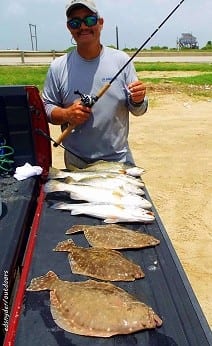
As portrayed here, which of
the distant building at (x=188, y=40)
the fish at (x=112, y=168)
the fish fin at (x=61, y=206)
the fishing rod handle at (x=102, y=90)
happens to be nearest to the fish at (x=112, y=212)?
the fish fin at (x=61, y=206)

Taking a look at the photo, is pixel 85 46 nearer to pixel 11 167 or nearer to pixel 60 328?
pixel 11 167

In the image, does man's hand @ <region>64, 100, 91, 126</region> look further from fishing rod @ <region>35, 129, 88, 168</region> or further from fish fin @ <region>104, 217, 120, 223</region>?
fish fin @ <region>104, 217, 120, 223</region>

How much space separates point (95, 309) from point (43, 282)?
38 centimetres

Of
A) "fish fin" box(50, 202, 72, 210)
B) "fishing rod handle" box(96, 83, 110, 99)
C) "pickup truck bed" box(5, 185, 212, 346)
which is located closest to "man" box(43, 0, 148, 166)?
"fishing rod handle" box(96, 83, 110, 99)

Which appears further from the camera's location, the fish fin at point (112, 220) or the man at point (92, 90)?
the man at point (92, 90)

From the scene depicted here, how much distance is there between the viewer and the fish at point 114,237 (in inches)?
119

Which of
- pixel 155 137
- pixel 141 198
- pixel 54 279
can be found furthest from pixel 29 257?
pixel 155 137

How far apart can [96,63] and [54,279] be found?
83.3 inches

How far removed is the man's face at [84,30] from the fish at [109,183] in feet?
3.66

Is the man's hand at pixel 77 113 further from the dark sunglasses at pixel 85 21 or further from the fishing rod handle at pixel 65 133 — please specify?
the dark sunglasses at pixel 85 21

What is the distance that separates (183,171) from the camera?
27.2 ft

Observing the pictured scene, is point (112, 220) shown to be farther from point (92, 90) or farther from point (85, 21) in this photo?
point (85, 21)

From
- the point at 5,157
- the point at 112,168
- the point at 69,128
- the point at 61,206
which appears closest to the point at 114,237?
the point at 61,206

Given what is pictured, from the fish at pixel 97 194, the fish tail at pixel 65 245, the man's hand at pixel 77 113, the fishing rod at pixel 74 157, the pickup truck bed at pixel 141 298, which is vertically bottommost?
the pickup truck bed at pixel 141 298
